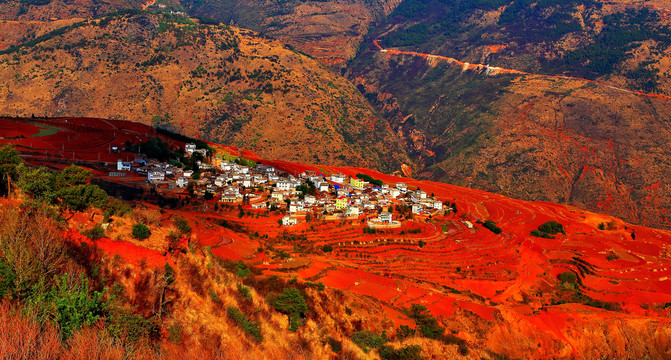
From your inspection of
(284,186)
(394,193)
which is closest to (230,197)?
(284,186)

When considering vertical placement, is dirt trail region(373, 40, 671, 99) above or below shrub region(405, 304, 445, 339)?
above

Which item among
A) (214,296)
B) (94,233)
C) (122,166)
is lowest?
(122,166)

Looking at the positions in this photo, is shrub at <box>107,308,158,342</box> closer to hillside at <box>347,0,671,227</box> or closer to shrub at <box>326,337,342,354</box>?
shrub at <box>326,337,342,354</box>

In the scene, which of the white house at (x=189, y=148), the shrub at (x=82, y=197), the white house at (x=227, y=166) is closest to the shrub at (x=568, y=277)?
the white house at (x=227, y=166)

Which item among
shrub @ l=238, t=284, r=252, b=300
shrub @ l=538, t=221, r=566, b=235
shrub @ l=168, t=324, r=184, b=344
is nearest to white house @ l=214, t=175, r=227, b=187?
shrub @ l=238, t=284, r=252, b=300

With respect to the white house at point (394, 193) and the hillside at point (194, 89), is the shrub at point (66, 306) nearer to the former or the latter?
the white house at point (394, 193)

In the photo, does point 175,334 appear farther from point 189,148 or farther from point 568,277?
point 189,148
